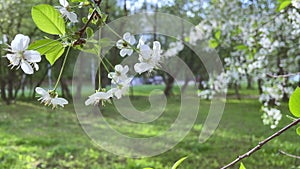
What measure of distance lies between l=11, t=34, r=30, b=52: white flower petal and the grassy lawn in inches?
81.2

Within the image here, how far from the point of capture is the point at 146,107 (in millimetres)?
4477

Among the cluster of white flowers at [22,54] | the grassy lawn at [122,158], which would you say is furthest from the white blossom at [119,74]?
the grassy lawn at [122,158]

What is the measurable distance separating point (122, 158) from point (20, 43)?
2.33 m

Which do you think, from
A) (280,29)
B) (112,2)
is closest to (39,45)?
(280,29)

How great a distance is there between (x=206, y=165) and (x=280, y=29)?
1.16 metres

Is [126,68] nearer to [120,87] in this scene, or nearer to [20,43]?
[120,87]

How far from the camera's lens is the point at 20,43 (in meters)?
0.28

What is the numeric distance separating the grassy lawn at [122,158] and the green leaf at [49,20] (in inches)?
80.6

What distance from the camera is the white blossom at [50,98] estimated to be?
35 centimetres

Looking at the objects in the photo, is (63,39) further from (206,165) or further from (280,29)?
(280,29)

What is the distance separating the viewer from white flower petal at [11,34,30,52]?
0.28 m

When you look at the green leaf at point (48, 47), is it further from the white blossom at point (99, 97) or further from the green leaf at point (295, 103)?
the green leaf at point (295, 103)

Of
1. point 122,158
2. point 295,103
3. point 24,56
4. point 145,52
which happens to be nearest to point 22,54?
point 24,56

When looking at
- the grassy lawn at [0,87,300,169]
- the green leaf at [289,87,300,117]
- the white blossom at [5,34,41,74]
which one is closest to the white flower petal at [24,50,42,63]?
the white blossom at [5,34,41,74]
